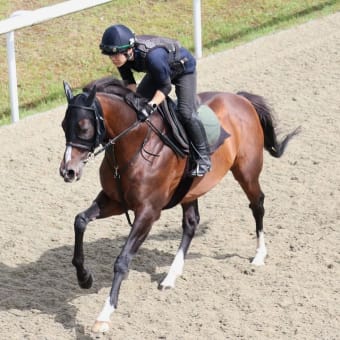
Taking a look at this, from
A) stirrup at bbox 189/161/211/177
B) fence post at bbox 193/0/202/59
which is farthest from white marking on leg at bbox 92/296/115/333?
fence post at bbox 193/0/202/59

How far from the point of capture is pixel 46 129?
38.3 ft

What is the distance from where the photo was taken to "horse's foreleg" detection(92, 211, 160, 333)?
7.59 meters

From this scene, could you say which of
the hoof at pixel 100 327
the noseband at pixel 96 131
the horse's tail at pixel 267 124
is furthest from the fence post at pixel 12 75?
the hoof at pixel 100 327

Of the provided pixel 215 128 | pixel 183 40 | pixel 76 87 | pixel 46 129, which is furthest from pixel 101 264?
pixel 183 40

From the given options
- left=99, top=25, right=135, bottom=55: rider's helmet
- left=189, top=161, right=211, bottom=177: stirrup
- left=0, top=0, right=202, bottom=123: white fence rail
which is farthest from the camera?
left=0, top=0, right=202, bottom=123: white fence rail

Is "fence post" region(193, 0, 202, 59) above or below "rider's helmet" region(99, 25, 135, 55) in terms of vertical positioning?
below

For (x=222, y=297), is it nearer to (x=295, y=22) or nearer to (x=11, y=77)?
(x=11, y=77)

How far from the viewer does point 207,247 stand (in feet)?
30.9

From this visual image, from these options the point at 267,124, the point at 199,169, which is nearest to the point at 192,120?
the point at 199,169

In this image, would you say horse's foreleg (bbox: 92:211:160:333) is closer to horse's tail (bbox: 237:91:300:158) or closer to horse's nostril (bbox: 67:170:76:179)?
horse's nostril (bbox: 67:170:76:179)

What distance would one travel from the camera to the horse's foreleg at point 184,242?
339 inches

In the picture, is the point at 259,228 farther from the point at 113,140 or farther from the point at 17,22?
the point at 17,22

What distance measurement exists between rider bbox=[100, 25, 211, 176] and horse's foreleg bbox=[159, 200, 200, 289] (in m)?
0.74

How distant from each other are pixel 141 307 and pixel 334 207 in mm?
2495
